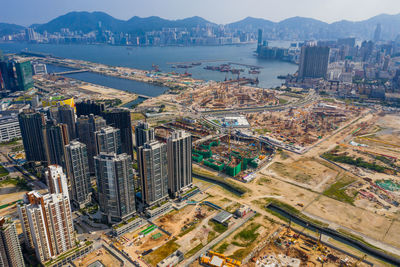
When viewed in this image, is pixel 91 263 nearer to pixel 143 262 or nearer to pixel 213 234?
pixel 143 262

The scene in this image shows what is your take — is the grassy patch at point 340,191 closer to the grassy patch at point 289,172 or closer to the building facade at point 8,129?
the grassy patch at point 289,172

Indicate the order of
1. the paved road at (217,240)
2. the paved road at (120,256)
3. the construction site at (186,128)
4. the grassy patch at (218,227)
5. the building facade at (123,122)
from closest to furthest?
1. the paved road at (120,256)
2. the paved road at (217,240)
3. the grassy patch at (218,227)
4. the building facade at (123,122)
5. the construction site at (186,128)

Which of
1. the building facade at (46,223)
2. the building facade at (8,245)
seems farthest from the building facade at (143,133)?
the building facade at (8,245)

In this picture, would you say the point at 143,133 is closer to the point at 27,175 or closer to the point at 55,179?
the point at 55,179

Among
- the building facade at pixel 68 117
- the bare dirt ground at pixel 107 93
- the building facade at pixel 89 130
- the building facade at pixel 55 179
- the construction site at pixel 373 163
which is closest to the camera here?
the building facade at pixel 55 179

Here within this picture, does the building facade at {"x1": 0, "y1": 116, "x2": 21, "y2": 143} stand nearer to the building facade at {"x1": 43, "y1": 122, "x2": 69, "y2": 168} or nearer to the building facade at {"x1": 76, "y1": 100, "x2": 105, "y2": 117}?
the building facade at {"x1": 76, "y1": 100, "x2": 105, "y2": 117}

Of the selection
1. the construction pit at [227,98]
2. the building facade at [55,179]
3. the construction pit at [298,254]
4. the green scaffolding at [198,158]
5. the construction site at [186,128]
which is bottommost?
the construction pit at [298,254]

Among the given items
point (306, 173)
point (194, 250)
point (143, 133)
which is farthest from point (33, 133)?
point (306, 173)
